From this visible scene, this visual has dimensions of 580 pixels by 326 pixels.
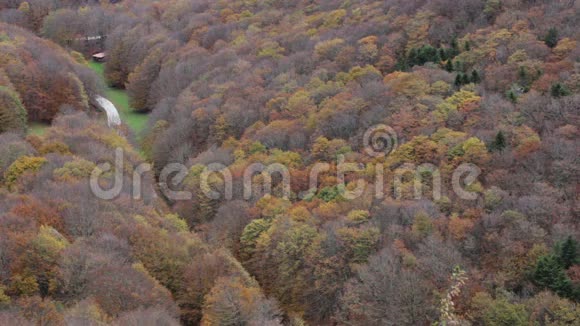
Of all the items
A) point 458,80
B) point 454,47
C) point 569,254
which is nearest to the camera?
point 569,254

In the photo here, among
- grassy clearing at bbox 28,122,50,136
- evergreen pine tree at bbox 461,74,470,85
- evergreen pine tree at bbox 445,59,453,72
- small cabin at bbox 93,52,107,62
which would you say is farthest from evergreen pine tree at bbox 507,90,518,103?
small cabin at bbox 93,52,107,62

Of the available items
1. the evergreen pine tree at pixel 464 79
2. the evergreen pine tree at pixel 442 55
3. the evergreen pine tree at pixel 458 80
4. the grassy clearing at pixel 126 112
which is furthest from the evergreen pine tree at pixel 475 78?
the grassy clearing at pixel 126 112

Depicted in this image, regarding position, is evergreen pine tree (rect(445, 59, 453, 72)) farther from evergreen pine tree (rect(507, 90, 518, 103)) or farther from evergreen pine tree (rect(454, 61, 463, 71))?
evergreen pine tree (rect(507, 90, 518, 103))

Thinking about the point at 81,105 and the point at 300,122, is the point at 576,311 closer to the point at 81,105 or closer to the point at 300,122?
the point at 300,122

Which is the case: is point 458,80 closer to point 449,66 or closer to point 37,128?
point 449,66

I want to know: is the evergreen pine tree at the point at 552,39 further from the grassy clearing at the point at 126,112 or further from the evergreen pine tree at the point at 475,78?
the grassy clearing at the point at 126,112

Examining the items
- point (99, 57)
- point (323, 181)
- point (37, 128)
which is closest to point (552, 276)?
point (323, 181)
